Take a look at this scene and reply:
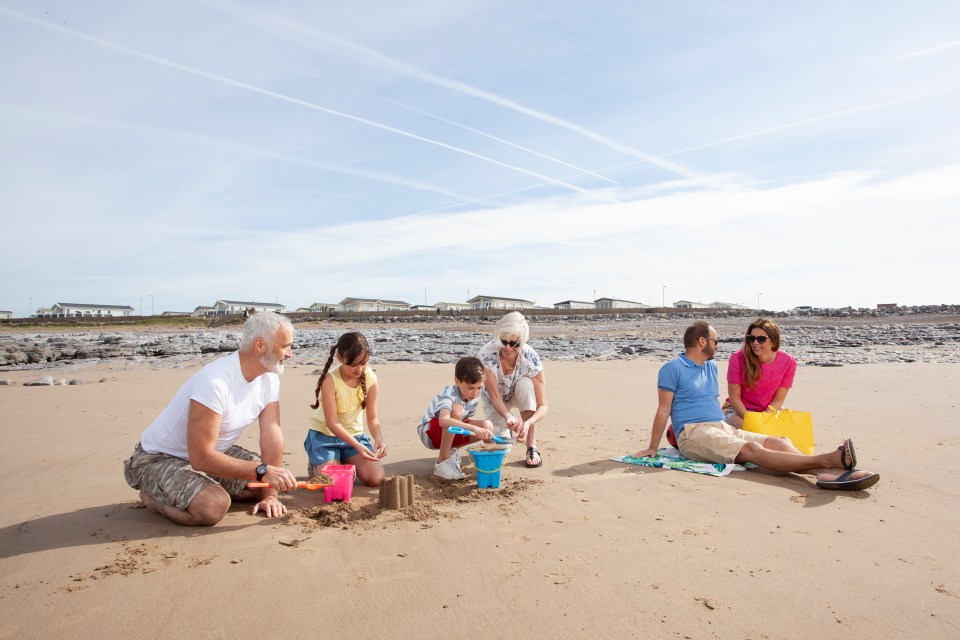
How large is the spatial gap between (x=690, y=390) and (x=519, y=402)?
56.2 inches

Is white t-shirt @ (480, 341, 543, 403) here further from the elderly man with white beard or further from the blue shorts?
the elderly man with white beard

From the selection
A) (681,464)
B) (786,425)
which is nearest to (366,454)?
(681,464)

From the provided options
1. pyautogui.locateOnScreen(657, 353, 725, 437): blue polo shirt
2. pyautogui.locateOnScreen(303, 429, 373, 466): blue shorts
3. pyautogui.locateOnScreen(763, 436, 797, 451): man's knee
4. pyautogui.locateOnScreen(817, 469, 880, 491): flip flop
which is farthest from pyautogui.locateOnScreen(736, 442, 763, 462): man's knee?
pyautogui.locateOnScreen(303, 429, 373, 466): blue shorts

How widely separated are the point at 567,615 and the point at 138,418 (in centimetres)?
596

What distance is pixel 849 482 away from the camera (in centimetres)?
415

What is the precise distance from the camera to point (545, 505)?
3.96 m

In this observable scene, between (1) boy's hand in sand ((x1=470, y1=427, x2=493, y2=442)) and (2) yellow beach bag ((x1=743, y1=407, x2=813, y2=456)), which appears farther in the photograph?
(2) yellow beach bag ((x1=743, y1=407, x2=813, y2=456))

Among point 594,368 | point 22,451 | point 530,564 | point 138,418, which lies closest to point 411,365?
point 594,368

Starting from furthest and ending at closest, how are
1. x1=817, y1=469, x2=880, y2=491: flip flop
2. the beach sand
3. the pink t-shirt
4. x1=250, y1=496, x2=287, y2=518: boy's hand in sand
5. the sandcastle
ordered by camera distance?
1. the pink t-shirt
2. x1=817, y1=469, x2=880, y2=491: flip flop
3. the sandcastle
4. x1=250, y1=496, x2=287, y2=518: boy's hand in sand
5. the beach sand

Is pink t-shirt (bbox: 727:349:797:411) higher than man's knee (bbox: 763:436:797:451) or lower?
higher

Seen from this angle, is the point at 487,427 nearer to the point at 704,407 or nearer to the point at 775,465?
the point at 704,407

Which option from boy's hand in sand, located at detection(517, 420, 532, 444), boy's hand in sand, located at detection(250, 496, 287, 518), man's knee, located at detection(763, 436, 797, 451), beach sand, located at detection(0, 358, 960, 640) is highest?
boy's hand in sand, located at detection(517, 420, 532, 444)

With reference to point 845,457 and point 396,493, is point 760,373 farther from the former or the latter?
point 396,493

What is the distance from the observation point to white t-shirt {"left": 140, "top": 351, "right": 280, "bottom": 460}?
341 centimetres
